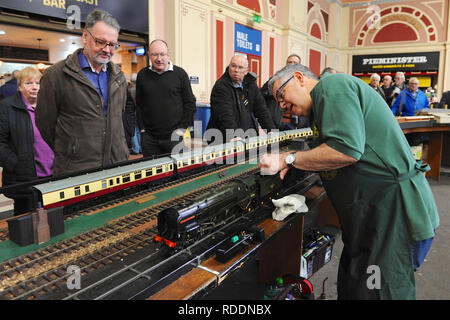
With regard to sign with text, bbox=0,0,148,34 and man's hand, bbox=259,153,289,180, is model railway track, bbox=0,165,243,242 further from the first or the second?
sign with text, bbox=0,0,148,34

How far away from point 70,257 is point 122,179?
86 centimetres

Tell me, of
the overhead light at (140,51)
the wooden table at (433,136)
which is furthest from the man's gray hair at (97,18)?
the wooden table at (433,136)

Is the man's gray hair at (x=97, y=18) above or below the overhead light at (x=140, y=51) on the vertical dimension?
below

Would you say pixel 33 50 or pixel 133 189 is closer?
pixel 133 189

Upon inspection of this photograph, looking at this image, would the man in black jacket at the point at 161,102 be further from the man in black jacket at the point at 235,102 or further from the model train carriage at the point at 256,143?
the model train carriage at the point at 256,143

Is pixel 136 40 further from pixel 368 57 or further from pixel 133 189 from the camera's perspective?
pixel 368 57

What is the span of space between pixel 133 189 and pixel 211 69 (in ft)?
25.5

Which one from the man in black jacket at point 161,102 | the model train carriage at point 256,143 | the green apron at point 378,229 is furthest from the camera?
the man in black jacket at point 161,102

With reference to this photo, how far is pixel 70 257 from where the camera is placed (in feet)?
4.88

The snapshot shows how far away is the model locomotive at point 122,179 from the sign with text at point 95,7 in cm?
449

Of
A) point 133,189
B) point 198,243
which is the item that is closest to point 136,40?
point 133,189

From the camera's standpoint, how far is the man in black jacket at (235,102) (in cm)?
392

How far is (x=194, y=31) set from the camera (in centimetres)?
871
